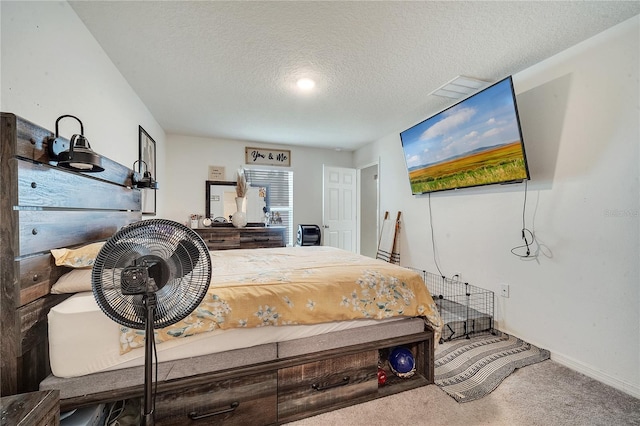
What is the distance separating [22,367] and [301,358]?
1.21 meters

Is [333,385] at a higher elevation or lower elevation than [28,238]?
lower

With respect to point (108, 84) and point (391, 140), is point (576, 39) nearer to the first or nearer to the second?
point (391, 140)

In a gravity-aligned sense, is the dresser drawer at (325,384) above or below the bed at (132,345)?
below

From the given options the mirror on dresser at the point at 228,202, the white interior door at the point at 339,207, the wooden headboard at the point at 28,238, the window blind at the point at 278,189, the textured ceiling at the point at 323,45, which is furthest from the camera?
the white interior door at the point at 339,207

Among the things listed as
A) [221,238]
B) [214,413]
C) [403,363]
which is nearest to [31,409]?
[214,413]

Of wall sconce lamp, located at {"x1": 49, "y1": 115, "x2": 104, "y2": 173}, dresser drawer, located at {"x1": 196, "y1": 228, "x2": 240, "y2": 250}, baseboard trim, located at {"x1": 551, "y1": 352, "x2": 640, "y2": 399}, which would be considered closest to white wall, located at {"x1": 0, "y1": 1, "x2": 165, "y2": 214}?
wall sconce lamp, located at {"x1": 49, "y1": 115, "x2": 104, "y2": 173}

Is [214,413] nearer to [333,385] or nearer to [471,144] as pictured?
[333,385]

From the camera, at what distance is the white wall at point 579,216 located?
1772 millimetres

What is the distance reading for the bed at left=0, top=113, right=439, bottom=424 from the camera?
109 cm

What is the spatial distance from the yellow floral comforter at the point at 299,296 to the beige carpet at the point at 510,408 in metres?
0.47

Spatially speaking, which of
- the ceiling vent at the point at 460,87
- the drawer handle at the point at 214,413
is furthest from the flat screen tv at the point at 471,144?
the drawer handle at the point at 214,413

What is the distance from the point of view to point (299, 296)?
1.51 m

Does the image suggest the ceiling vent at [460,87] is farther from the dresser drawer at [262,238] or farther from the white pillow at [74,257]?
the white pillow at [74,257]

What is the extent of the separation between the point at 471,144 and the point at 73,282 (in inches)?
123
